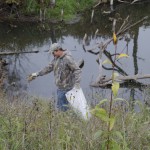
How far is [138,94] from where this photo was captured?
465 inches

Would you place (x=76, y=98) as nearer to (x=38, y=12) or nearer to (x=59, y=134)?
(x=59, y=134)

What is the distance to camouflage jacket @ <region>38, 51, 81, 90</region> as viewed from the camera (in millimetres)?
8141

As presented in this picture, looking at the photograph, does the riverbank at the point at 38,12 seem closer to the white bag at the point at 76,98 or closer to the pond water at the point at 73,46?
the pond water at the point at 73,46

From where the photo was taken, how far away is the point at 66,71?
8.31 m

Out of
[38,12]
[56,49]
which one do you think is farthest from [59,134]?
[38,12]

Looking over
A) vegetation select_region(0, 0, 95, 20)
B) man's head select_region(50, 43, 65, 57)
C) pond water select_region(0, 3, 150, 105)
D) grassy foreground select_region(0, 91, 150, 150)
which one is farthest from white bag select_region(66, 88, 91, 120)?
vegetation select_region(0, 0, 95, 20)

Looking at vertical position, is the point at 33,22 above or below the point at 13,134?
above

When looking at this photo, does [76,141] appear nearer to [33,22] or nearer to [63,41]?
[63,41]

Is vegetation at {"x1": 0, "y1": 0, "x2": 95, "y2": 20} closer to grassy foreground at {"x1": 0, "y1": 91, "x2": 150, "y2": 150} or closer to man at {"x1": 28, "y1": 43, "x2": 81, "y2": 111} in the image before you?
man at {"x1": 28, "y1": 43, "x2": 81, "y2": 111}

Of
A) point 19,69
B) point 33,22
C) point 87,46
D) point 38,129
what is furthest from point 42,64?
point 38,129

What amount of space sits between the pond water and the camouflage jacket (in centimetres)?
227

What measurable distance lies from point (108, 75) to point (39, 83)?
224cm

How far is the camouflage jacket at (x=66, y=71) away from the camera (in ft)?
26.7

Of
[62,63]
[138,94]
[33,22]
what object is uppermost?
[33,22]
